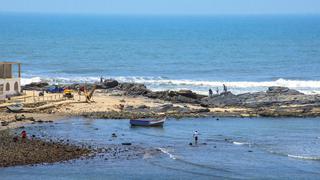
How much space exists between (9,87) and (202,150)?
23.3m

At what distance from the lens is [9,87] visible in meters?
78.6

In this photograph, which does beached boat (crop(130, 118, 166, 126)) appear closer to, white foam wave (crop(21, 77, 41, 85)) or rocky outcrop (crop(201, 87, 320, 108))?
rocky outcrop (crop(201, 87, 320, 108))

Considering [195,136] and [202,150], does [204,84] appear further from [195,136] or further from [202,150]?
[202,150]

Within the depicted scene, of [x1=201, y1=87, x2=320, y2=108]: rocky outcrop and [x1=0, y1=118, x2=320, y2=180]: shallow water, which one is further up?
[x1=201, y1=87, x2=320, y2=108]: rocky outcrop

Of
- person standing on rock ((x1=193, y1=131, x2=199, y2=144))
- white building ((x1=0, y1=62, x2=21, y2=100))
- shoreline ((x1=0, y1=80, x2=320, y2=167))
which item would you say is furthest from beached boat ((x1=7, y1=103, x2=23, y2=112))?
person standing on rock ((x1=193, y1=131, x2=199, y2=144))

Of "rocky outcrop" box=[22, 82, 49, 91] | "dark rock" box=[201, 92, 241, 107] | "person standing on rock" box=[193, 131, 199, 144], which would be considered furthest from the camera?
"rocky outcrop" box=[22, 82, 49, 91]

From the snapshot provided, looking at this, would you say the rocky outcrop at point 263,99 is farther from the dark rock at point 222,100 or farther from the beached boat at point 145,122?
the beached boat at point 145,122

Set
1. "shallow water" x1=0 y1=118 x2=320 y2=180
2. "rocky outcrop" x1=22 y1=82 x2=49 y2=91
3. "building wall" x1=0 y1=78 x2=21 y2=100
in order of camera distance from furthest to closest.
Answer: "rocky outcrop" x1=22 y1=82 x2=49 y2=91
"building wall" x1=0 y1=78 x2=21 y2=100
"shallow water" x1=0 y1=118 x2=320 y2=180

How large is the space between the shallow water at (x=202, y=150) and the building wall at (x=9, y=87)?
29.5 feet

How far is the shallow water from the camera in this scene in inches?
2143

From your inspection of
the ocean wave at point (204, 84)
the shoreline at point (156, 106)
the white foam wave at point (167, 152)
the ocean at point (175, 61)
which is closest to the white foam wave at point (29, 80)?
the ocean wave at point (204, 84)

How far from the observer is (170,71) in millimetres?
116688

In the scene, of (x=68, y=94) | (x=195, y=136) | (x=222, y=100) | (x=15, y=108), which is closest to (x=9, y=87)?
(x=68, y=94)

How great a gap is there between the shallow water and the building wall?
29.5 feet
